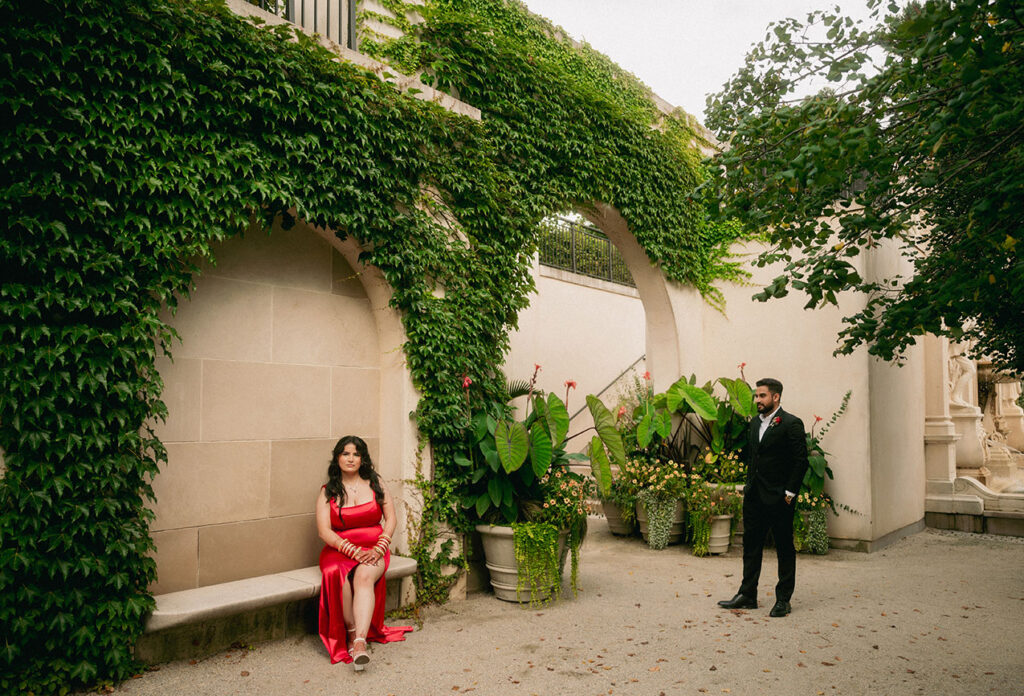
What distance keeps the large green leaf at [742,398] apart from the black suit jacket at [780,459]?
95.8 inches

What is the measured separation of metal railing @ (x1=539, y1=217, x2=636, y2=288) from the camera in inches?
534

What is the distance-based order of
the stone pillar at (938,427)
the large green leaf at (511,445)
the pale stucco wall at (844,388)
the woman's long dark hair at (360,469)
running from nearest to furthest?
the woman's long dark hair at (360,469) → the large green leaf at (511,445) → the pale stucco wall at (844,388) → the stone pillar at (938,427)

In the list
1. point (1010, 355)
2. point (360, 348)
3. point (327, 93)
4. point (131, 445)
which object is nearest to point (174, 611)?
point (131, 445)

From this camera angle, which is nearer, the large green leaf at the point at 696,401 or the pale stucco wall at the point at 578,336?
the large green leaf at the point at 696,401

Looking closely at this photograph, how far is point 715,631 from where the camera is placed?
452cm

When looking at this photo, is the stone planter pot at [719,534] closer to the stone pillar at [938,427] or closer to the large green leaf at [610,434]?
the large green leaf at [610,434]

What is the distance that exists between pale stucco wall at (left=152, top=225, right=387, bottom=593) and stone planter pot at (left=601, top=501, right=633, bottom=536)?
11.9 feet

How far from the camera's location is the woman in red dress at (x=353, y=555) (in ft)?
13.3

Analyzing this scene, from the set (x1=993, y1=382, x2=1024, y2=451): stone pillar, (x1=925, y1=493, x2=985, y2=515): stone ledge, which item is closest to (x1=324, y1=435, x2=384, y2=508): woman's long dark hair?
(x1=925, y1=493, x2=985, y2=515): stone ledge

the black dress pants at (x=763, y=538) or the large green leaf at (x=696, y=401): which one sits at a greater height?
the large green leaf at (x=696, y=401)

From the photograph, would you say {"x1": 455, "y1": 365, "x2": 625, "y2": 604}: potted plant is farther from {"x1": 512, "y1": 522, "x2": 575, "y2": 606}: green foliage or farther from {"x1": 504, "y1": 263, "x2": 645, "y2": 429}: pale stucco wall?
{"x1": 504, "y1": 263, "x2": 645, "y2": 429}: pale stucco wall

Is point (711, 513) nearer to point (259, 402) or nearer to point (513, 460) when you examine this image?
point (513, 460)

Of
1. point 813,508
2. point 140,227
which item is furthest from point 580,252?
point 140,227

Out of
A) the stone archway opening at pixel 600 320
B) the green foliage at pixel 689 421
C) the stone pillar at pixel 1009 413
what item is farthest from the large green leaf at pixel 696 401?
the stone pillar at pixel 1009 413
